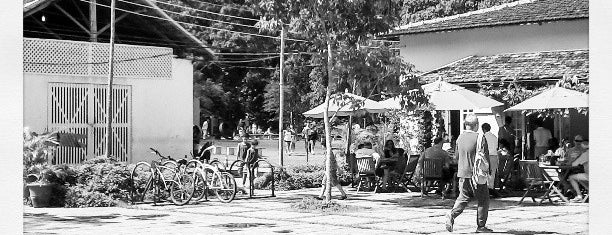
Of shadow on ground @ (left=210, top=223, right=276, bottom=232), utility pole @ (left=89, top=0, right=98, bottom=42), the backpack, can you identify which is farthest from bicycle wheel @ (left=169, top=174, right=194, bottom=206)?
utility pole @ (left=89, top=0, right=98, bottom=42)

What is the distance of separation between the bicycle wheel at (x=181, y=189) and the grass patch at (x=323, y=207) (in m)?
1.81

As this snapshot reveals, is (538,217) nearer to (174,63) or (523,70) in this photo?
(523,70)

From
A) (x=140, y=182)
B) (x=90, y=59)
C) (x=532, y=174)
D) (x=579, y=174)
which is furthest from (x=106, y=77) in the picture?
(x=579, y=174)

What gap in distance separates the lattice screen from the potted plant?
5.61 m

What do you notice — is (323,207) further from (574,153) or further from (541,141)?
(541,141)

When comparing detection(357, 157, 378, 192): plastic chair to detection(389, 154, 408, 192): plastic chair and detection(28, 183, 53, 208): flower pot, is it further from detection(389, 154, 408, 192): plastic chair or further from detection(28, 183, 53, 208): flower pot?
detection(28, 183, 53, 208): flower pot

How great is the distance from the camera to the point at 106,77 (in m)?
21.8

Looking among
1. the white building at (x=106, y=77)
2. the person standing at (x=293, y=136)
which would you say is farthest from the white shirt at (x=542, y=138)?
the person standing at (x=293, y=136)

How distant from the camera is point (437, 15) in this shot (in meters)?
26.6

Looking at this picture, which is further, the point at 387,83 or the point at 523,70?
the point at 523,70

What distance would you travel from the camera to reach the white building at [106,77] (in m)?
20.5

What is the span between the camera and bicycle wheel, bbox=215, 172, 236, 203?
47.7 ft
